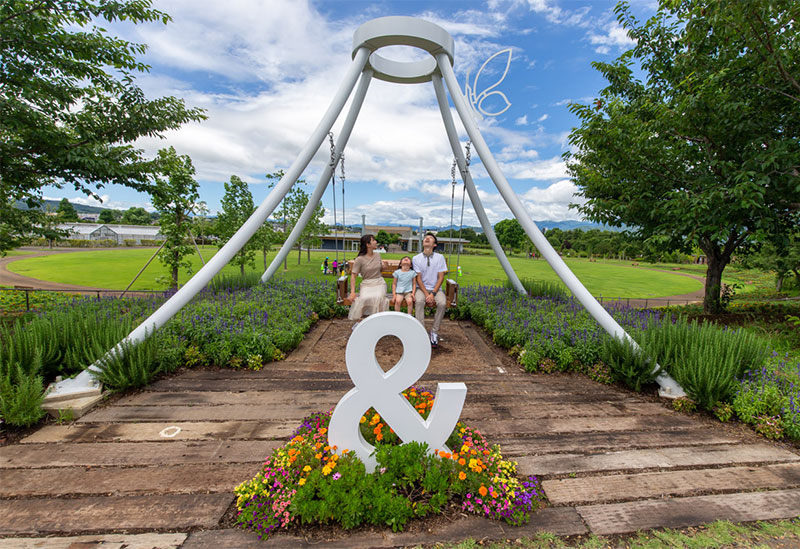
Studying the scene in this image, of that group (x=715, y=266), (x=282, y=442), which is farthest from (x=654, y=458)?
(x=715, y=266)

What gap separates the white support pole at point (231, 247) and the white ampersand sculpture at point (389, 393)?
3085mm

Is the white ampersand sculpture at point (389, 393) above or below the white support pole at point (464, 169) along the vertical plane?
below

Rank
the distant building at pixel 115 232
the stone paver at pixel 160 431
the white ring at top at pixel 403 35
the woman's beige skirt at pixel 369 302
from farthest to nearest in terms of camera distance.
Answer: the distant building at pixel 115 232, the white ring at top at pixel 403 35, the woman's beige skirt at pixel 369 302, the stone paver at pixel 160 431

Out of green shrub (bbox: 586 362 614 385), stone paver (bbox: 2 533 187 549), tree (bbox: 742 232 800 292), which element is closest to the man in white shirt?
green shrub (bbox: 586 362 614 385)

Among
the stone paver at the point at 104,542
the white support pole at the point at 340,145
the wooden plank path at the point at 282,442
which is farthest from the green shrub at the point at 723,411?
the white support pole at the point at 340,145

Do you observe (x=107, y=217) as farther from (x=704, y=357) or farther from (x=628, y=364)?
(x=704, y=357)

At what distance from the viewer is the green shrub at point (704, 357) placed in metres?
3.61

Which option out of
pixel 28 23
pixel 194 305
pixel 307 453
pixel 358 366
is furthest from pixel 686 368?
pixel 28 23

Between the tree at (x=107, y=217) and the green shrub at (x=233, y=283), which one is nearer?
the green shrub at (x=233, y=283)

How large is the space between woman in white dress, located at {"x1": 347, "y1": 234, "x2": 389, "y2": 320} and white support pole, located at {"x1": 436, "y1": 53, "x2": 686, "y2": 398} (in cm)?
230

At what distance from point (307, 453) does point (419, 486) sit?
81cm

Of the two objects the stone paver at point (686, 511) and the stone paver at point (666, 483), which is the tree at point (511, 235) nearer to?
the stone paver at point (666, 483)

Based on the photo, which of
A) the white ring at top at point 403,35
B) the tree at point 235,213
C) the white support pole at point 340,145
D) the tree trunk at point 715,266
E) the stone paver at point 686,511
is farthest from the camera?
the tree at point 235,213

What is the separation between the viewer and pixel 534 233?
5410mm
